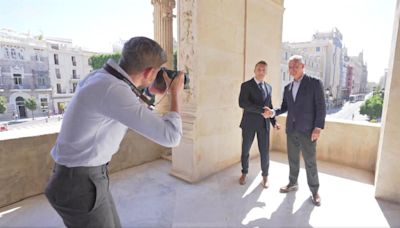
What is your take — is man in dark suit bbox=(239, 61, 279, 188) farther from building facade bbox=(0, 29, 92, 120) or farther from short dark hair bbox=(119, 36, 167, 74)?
building facade bbox=(0, 29, 92, 120)

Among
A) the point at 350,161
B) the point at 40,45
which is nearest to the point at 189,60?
the point at 350,161

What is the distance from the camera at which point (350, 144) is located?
3.19 m

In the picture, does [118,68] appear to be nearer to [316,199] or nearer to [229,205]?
[229,205]

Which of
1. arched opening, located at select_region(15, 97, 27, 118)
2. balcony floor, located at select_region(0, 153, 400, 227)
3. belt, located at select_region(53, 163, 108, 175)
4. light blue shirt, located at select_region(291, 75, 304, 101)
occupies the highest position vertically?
light blue shirt, located at select_region(291, 75, 304, 101)

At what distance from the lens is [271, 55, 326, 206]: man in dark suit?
2113 millimetres

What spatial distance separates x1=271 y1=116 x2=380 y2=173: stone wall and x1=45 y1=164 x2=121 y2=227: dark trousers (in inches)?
134

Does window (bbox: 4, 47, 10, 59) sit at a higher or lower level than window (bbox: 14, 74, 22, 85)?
higher

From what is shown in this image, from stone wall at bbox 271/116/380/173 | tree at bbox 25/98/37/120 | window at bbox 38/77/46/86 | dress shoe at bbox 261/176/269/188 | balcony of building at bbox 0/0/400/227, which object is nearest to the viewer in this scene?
balcony of building at bbox 0/0/400/227

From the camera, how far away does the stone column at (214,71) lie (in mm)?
2500

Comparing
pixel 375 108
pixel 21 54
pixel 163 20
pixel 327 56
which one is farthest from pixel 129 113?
pixel 327 56

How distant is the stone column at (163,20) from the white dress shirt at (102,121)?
3.34m

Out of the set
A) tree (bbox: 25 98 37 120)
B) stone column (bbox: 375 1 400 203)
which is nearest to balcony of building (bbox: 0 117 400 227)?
stone column (bbox: 375 1 400 203)

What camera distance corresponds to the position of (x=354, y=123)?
3.13 meters

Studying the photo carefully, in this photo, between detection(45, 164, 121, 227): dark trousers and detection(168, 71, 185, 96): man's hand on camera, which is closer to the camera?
detection(45, 164, 121, 227): dark trousers
